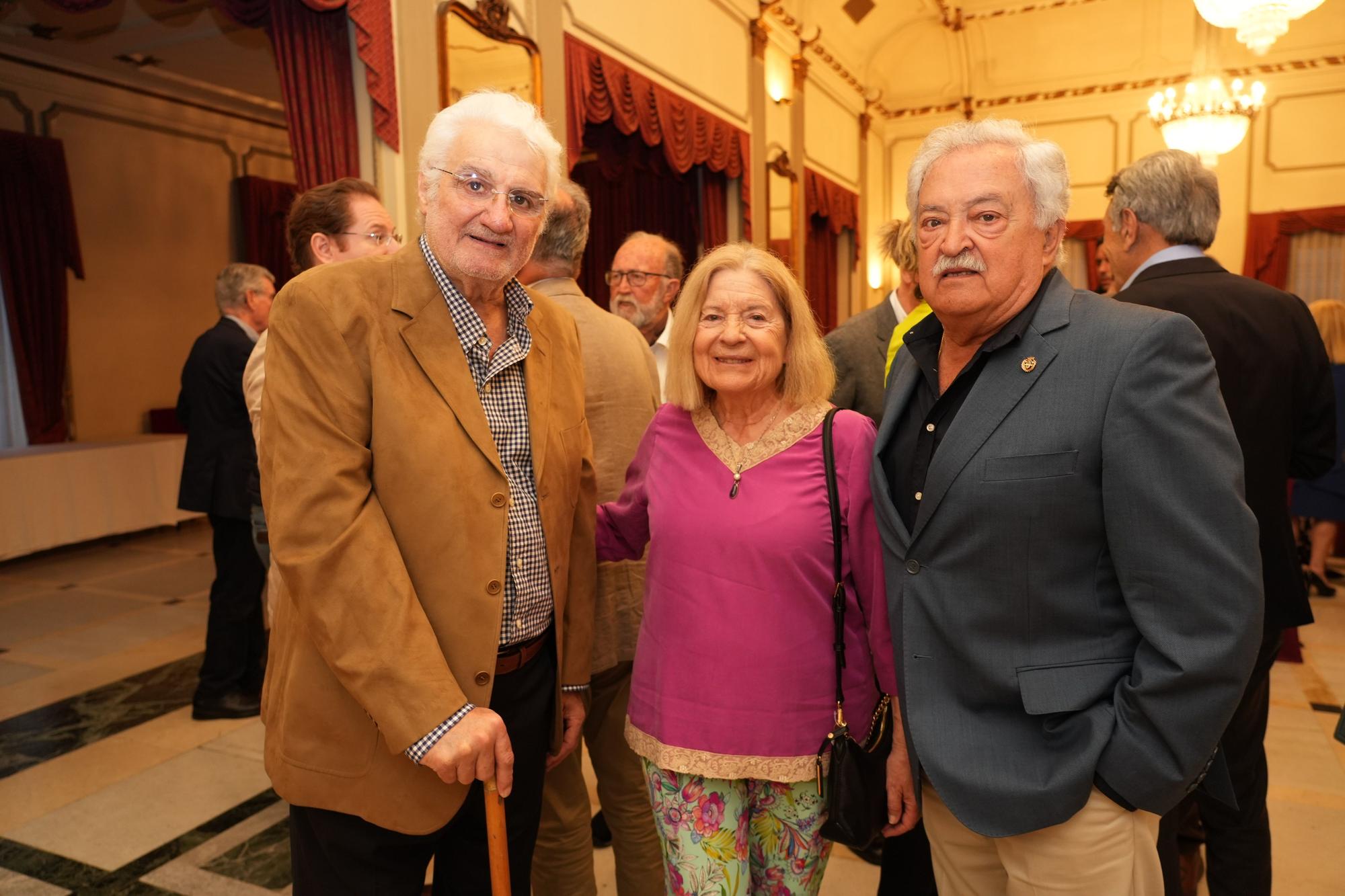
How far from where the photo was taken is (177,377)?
9.18 m

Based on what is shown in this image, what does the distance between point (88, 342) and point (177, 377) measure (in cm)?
87

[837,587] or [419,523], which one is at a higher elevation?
[419,523]

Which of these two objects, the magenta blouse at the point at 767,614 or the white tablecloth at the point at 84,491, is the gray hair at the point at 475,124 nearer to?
the magenta blouse at the point at 767,614

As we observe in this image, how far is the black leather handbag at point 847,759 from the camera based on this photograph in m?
1.49

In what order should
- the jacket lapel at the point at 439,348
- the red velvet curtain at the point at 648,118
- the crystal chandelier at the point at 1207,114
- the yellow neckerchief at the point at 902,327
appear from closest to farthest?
the jacket lapel at the point at 439,348
the yellow neckerchief at the point at 902,327
the red velvet curtain at the point at 648,118
the crystal chandelier at the point at 1207,114

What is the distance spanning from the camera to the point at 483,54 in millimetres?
4496

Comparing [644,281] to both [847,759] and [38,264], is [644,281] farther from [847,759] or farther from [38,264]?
[38,264]

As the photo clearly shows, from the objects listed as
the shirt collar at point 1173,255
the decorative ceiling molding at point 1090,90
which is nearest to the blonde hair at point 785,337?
the shirt collar at point 1173,255

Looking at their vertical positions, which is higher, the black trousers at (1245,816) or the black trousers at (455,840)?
the black trousers at (455,840)

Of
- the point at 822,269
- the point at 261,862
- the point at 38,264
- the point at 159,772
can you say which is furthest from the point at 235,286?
the point at 822,269

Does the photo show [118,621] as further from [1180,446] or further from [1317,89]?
[1317,89]

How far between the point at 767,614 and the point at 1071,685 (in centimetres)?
50

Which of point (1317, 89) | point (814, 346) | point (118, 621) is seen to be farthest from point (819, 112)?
point (814, 346)

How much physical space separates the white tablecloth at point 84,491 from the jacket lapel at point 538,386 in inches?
254
